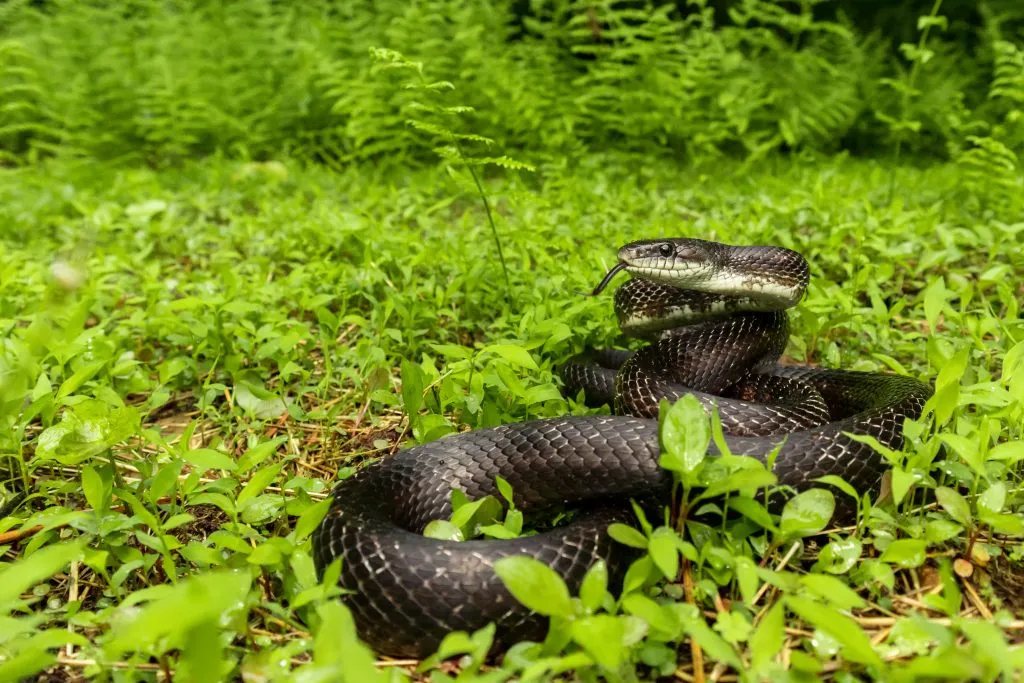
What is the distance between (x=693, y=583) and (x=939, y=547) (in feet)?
2.99

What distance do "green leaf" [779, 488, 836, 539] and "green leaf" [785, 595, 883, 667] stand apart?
461 mm

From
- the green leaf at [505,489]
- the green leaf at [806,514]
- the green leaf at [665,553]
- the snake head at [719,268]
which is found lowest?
the green leaf at [505,489]

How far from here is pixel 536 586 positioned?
1937mm

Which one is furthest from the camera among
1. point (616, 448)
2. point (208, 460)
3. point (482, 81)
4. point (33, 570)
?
point (482, 81)

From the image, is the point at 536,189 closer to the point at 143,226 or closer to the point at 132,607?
the point at 143,226

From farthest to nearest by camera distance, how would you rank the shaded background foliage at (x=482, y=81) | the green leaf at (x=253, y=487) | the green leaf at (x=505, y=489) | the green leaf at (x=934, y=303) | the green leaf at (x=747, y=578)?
1. the shaded background foliage at (x=482, y=81)
2. the green leaf at (x=934, y=303)
3. the green leaf at (x=505, y=489)
4. the green leaf at (x=253, y=487)
5. the green leaf at (x=747, y=578)

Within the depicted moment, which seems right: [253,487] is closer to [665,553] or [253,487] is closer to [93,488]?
[93,488]

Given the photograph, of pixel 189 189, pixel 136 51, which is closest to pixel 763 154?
pixel 189 189

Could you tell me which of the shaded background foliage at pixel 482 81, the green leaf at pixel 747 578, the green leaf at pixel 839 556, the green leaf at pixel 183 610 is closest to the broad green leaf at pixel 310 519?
the green leaf at pixel 183 610

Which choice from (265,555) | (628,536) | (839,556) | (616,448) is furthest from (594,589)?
(265,555)

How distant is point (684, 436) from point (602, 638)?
0.78 meters

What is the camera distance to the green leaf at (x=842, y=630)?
1.80 m

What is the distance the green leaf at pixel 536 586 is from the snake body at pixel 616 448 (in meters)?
0.29

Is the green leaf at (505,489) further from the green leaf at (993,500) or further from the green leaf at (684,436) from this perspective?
the green leaf at (993,500)
